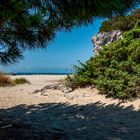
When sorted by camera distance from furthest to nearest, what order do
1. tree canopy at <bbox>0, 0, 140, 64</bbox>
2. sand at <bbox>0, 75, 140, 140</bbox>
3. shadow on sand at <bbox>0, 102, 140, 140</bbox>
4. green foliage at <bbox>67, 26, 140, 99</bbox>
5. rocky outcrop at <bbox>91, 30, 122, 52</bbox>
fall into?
rocky outcrop at <bbox>91, 30, 122, 52</bbox>
green foliage at <bbox>67, 26, 140, 99</bbox>
sand at <bbox>0, 75, 140, 140</bbox>
shadow on sand at <bbox>0, 102, 140, 140</bbox>
tree canopy at <bbox>0, 0, 140, 64</bbox>

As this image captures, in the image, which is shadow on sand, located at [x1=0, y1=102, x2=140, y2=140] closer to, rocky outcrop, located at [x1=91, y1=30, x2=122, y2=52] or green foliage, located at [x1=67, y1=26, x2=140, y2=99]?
green foliage, located at [x1=67, y1=26, x2=140, y2=99]

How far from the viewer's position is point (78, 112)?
946 cm

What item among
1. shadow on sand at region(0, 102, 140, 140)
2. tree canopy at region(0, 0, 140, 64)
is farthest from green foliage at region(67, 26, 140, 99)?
tree canopy at region(0, 0, 140, 64)

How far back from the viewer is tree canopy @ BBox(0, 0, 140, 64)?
4.72 metres

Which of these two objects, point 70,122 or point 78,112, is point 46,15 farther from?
point 78,112

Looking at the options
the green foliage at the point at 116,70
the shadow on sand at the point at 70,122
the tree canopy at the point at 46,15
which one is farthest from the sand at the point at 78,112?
the tree canopy at the point at 46,15

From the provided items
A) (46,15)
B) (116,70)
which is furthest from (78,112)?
(46,15)

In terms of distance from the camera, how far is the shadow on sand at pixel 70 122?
22.0 ft

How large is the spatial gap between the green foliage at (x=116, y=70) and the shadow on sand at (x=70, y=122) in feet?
1.98

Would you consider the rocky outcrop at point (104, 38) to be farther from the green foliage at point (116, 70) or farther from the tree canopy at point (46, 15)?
the tree canopy at point (46, 15)

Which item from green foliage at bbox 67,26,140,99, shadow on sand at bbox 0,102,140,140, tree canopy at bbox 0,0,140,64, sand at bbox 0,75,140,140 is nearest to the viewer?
tree canopy at bbox 0,0,140,64

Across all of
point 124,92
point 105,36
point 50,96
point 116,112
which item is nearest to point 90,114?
point 116,112

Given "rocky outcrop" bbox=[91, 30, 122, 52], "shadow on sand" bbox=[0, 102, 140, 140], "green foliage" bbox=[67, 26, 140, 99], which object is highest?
"rocky outcrop" bbox=[91, 30, 122, 52]

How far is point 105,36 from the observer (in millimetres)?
22438
